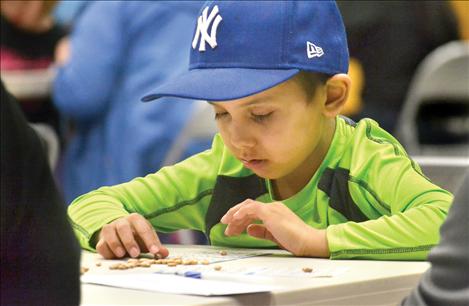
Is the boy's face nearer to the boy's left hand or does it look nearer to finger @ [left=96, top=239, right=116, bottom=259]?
the boy's left hand

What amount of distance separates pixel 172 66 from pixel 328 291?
1.37 metres

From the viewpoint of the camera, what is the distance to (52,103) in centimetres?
272

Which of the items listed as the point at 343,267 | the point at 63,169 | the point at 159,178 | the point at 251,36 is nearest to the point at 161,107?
the point at 63,169

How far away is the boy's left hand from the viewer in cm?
148

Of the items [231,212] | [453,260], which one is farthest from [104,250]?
[453,260]

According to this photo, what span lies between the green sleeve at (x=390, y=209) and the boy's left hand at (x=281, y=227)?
0.02 meters

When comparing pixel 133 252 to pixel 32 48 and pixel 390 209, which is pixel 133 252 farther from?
pixel 32 48

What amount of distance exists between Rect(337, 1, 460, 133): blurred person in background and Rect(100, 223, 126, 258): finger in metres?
1.93

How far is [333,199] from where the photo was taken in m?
1.58

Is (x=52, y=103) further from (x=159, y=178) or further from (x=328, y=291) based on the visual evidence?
(x=328, y=291)

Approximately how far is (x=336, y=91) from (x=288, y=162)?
11 centimetres

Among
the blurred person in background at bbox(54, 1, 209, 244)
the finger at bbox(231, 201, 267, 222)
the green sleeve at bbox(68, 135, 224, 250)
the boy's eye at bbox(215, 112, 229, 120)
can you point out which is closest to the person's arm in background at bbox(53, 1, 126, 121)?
the blurred person in background at bbox(54, 1, 209, 244)

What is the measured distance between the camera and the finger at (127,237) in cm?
148

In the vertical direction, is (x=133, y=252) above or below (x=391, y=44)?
above
